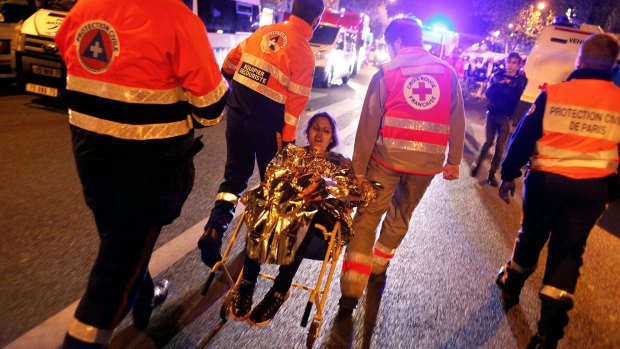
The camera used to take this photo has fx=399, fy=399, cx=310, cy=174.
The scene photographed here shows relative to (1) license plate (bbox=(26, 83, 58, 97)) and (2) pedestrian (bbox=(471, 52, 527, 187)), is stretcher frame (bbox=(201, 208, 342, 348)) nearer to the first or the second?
(2) pedestrian (bbox=(471, 52, 527, 187))

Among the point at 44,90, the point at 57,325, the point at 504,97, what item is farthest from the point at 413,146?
the point at 44,90

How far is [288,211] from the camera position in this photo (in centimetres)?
242

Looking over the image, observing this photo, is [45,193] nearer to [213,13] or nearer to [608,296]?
[608,296]

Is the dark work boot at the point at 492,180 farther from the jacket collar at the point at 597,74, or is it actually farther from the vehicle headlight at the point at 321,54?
the vehicle headlight at the point at 321,54

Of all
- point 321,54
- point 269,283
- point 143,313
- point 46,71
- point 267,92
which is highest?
point 267,92

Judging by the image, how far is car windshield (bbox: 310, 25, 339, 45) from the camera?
561 inches

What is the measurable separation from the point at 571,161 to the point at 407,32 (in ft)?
4.57

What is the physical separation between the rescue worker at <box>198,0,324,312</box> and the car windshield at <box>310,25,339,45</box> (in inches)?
457

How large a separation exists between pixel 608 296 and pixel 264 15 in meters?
20.8

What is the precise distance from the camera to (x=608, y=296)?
3600 mm

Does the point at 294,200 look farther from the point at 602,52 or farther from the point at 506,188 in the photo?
the point at 602,52

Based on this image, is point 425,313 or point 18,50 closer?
point 425,313

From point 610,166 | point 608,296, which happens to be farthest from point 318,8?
point 608,296

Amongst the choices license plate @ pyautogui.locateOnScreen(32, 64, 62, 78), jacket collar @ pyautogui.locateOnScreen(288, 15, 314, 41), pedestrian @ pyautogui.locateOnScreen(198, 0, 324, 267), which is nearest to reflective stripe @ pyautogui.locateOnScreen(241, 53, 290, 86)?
pedestrian @ pyautogui.locateOnScreen(198, 0, 324, 267)
